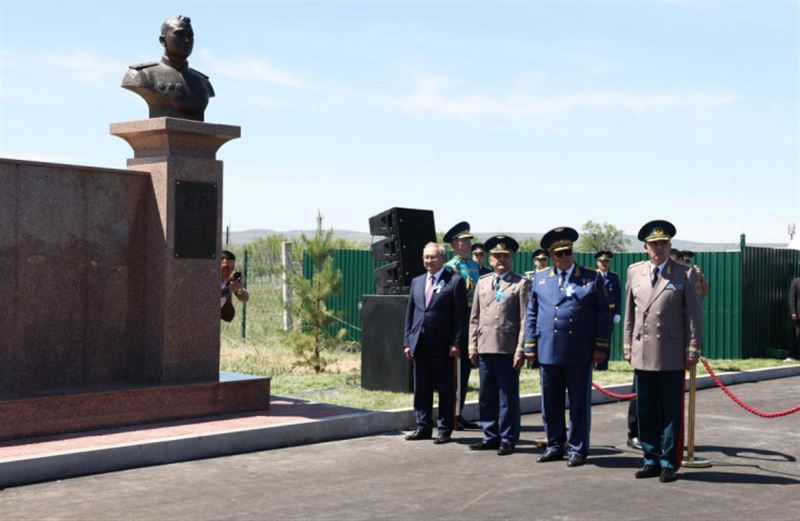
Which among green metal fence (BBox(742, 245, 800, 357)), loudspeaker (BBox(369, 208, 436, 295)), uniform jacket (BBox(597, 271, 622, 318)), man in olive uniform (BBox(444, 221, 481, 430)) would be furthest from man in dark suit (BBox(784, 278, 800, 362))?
man in olive uniform (BBox(444, 221, 481, 430))

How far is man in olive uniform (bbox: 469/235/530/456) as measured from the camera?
10.7 metres

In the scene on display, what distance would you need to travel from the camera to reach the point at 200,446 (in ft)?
33.6

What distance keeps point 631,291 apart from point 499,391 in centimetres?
173

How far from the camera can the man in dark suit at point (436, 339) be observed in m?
11.4

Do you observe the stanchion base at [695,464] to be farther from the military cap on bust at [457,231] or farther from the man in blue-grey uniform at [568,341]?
the military cap on bust at [457,231]

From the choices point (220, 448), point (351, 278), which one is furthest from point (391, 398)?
point (351, 278)

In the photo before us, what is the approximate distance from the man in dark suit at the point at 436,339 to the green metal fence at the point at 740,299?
31.8 ft

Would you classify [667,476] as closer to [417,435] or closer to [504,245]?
[504,245]

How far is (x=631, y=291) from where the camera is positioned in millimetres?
9820

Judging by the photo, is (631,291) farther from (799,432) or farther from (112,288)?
(112,288)

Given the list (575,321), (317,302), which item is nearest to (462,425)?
(575,321)

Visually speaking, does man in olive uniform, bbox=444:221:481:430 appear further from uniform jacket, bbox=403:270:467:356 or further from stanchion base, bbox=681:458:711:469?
stanchion base, bbox=681:458:711:469

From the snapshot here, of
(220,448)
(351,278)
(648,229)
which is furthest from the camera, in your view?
(351,278)

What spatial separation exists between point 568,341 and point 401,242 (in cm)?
470
